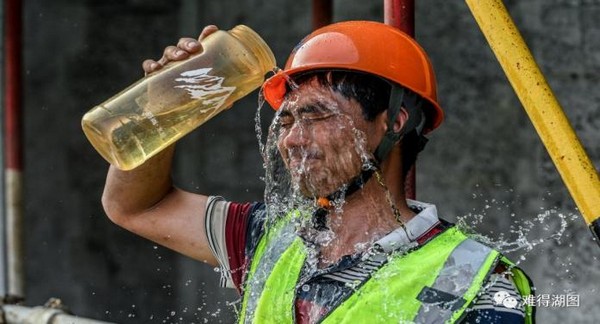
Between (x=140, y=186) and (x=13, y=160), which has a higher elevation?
(x=140, y=186)

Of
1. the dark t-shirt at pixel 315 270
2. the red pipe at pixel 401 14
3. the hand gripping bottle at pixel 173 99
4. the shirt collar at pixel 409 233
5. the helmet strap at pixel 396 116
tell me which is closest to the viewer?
the dark t-shirt at pixel 315 270

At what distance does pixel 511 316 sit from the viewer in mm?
2150

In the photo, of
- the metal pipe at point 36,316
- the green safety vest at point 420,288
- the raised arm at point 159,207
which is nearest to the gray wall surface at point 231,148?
the metal pipe at point 36,316

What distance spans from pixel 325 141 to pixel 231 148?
414 cm

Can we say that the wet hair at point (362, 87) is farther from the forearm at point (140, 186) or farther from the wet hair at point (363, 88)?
the forearm at point (140, 186)

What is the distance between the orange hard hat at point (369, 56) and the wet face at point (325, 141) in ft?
0.24

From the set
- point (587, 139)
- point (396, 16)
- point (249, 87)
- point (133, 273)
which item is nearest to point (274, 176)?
point (249, 87)

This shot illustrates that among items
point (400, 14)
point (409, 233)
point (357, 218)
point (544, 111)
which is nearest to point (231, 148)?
point (400, 14)

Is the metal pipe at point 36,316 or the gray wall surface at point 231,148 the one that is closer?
the metal pipe at point 36,316

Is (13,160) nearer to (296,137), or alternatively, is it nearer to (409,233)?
(296,137)

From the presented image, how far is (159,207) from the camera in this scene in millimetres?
2822

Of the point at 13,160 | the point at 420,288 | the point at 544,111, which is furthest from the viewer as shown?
the point at 13,160

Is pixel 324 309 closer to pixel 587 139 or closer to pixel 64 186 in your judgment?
pixel 587 139

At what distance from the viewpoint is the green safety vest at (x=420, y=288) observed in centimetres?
219
